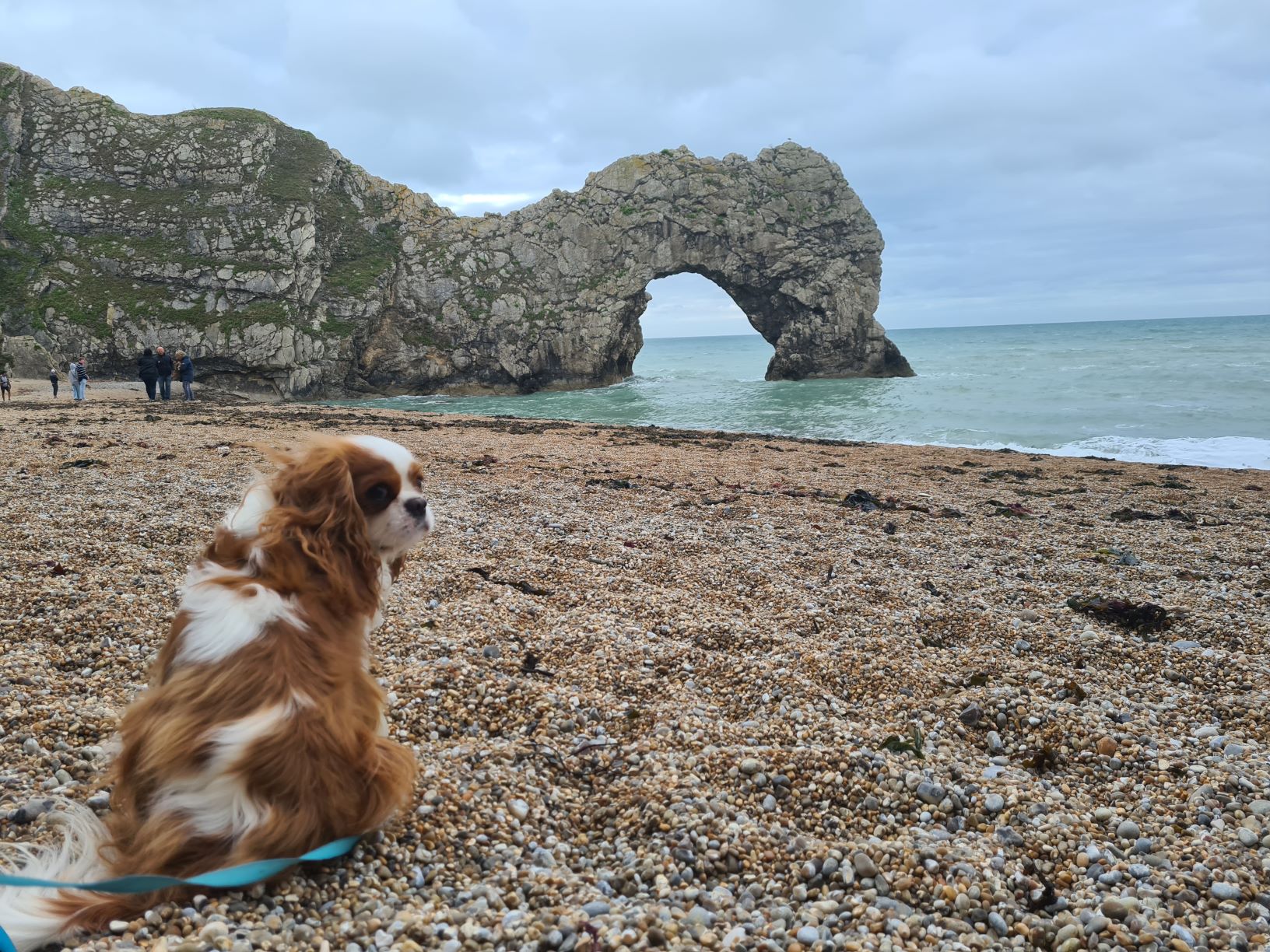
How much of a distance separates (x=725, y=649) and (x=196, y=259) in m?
53.3

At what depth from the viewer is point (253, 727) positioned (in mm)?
2309

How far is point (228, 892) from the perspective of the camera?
7.68 feet

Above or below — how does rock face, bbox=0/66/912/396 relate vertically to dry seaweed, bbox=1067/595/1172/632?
above

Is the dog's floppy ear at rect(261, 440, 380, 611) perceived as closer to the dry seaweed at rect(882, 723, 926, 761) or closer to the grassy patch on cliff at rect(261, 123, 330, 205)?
the dry seaweed at rect(882, 723, 926, 761)

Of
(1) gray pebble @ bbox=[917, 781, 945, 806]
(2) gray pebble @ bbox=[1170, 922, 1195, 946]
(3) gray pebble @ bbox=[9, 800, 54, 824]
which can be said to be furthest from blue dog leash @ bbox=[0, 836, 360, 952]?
(2) gray pebble @ bbox=[1170, 922, 1195, 946]

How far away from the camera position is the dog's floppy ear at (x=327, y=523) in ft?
9.36

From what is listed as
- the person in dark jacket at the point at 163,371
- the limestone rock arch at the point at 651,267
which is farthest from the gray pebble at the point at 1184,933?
the limestone rock arch at the point at 651,267

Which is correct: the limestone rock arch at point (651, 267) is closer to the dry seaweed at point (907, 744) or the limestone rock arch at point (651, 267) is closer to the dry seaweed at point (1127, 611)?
the dry seaweed at point (1127, 611)

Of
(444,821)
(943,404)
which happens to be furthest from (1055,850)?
(943,404)

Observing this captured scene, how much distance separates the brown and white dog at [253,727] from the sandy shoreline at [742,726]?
8.3 inches

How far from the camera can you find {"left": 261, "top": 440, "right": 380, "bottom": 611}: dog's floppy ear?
2.85 m

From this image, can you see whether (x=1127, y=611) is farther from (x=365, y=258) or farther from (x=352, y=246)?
(x=352, y=246)

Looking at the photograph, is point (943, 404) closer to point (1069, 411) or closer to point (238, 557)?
point (1069, 411)

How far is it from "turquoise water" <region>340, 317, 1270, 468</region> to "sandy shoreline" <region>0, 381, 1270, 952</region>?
17.2 m
